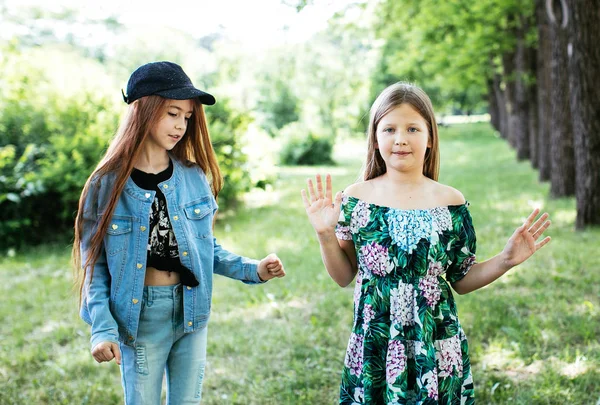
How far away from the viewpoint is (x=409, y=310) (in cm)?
230

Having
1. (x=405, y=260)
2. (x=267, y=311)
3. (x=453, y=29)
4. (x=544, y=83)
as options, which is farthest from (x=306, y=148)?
(x=405, y=260)

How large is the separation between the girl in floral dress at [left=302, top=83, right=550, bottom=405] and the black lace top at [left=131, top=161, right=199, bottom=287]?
60 cm

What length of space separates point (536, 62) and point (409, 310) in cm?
1534

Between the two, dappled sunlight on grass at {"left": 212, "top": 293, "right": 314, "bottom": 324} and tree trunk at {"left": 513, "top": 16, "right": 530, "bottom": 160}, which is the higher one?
tree trunk at {"left": 513, "top": 16, "right": 530, "bottom": 160}

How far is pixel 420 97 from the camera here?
8.05ft

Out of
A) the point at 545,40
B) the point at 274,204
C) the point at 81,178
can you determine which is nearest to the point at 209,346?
the point at 81,178

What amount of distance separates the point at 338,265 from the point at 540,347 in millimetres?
2598

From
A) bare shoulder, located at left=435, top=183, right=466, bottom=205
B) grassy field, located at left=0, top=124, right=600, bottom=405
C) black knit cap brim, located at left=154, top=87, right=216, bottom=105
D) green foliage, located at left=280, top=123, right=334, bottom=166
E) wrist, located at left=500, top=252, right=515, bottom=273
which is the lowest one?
grassy field, located at left=0, top=124, right=600, bottom=405

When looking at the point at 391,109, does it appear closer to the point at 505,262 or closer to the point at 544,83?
the point at 505,262

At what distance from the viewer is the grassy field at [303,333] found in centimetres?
400

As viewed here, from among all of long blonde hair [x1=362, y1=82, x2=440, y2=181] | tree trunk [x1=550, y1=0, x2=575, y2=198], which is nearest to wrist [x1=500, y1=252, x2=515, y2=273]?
long blonde hair [x1=362, y1=82, x2=440, y2=181]

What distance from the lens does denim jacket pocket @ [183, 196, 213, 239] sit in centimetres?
257

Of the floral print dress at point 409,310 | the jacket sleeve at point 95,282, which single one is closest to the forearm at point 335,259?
the floral print dress at point 409,310

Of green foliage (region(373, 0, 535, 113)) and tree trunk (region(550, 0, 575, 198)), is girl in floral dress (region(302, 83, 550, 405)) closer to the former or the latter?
tree trunk (region(550, 0, 575, 198))
